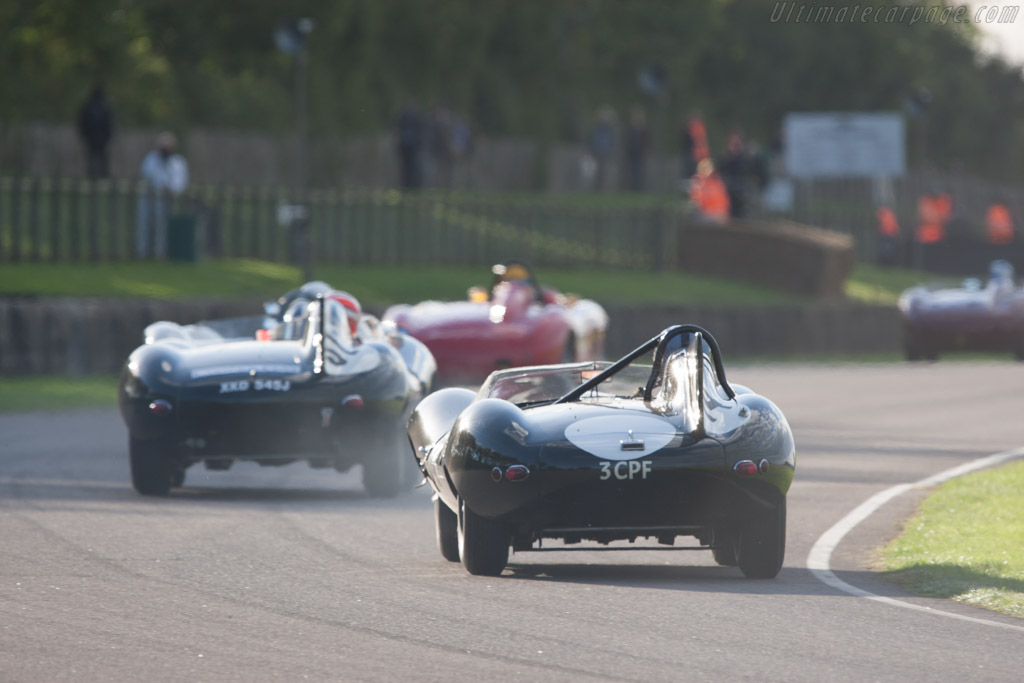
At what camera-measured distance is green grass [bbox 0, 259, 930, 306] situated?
21.2m

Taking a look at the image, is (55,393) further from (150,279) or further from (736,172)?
(736,172)

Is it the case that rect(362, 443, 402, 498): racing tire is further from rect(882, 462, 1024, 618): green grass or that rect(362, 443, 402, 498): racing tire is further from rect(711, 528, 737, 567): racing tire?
rect(882, 462, 1024, 618): green grass

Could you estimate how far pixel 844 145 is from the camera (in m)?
43.1

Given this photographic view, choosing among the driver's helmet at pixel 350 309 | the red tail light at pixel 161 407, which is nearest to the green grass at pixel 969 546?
the driver's helmet at pixel 350 309

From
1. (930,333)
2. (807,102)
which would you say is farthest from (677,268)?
(807,102)

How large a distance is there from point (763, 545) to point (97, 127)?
1868 centimetres

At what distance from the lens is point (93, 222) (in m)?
22.3

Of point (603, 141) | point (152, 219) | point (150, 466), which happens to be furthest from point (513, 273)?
point (603, 141)

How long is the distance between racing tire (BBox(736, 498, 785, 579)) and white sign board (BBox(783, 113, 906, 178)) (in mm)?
35292

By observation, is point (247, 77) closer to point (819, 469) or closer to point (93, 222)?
point (93, 222)

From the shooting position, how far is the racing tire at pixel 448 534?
353 inches

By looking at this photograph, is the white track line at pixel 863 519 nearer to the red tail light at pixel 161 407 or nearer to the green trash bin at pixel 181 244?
the red tail light at pixel 161 407

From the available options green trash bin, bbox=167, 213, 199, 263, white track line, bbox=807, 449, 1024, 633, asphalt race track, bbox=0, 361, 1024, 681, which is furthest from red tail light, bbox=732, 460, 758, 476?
green trash bin, bbox=167, 213, 199, 263

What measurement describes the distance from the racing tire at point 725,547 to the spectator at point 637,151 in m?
28.0
